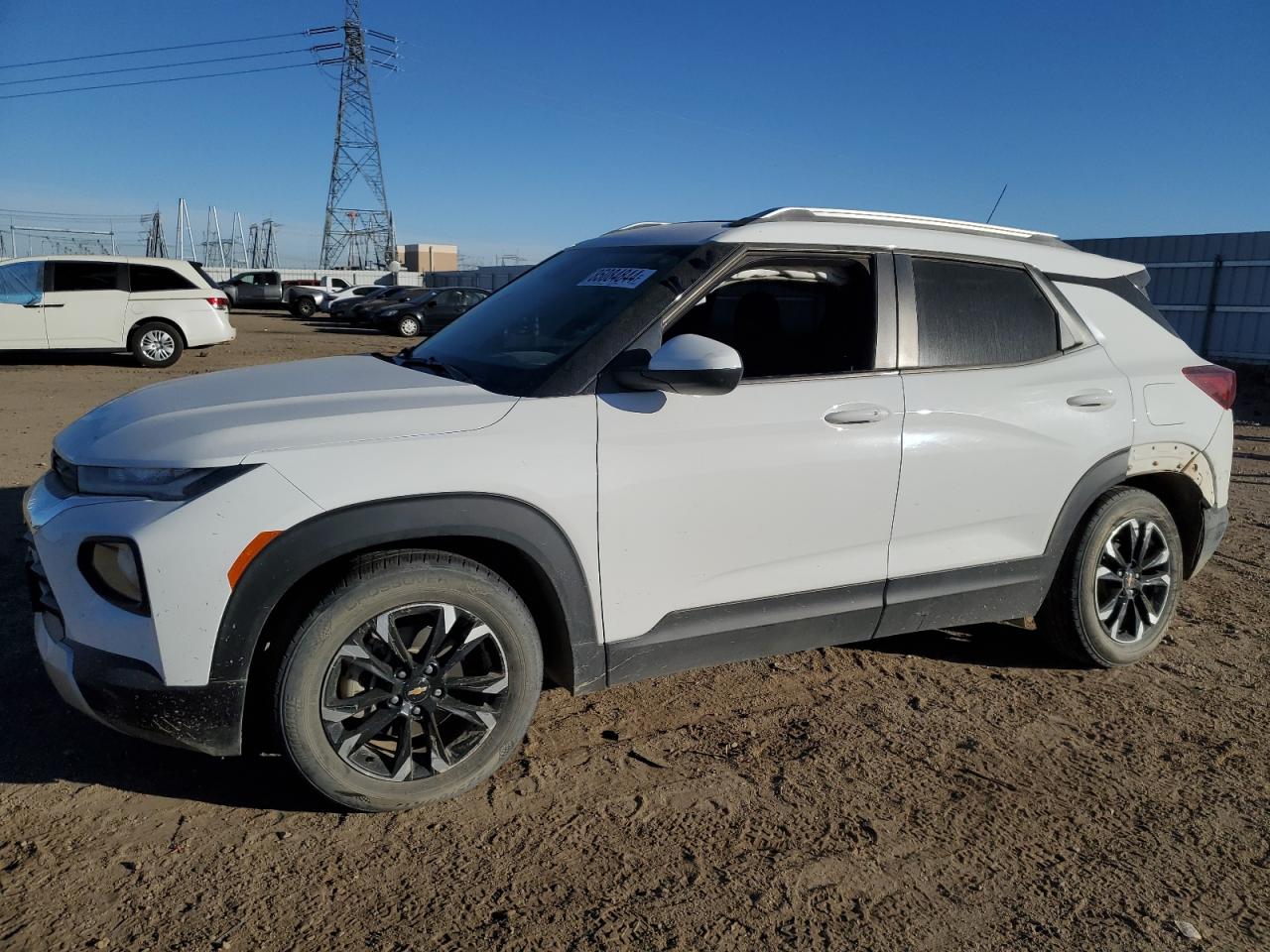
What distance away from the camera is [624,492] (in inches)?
118

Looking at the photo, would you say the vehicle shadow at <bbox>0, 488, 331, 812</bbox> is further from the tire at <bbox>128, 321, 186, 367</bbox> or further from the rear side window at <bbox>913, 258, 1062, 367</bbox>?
the tire at <bbox>128, 321, 186, 367</bbox>

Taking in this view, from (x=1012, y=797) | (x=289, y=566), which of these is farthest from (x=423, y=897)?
(x=1012, y=797)

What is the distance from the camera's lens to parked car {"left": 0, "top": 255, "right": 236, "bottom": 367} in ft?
46.5

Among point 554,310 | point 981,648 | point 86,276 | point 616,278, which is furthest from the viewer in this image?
point 86,276

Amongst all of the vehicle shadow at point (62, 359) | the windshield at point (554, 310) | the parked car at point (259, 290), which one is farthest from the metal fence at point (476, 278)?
the windshield at point (554, 310)

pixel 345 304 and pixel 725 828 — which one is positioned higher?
pixel 345 304

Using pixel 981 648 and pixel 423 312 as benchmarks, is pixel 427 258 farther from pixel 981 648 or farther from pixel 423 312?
pixel 981 648

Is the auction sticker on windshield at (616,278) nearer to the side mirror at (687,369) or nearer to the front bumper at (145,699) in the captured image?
the side mirror at (687,369)

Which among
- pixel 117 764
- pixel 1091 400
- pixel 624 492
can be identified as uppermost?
pixel 1091 400

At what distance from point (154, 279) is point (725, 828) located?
1483cm

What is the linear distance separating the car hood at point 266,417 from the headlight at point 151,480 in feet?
0.07

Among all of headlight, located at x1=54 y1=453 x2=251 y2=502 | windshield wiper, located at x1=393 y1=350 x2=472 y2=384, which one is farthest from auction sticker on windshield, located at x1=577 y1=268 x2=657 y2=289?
headlight, located at x1=54 y1=453 x2=251 y2=502

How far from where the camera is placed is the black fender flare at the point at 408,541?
8.53 feet

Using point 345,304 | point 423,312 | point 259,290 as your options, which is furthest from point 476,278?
point 423,312
